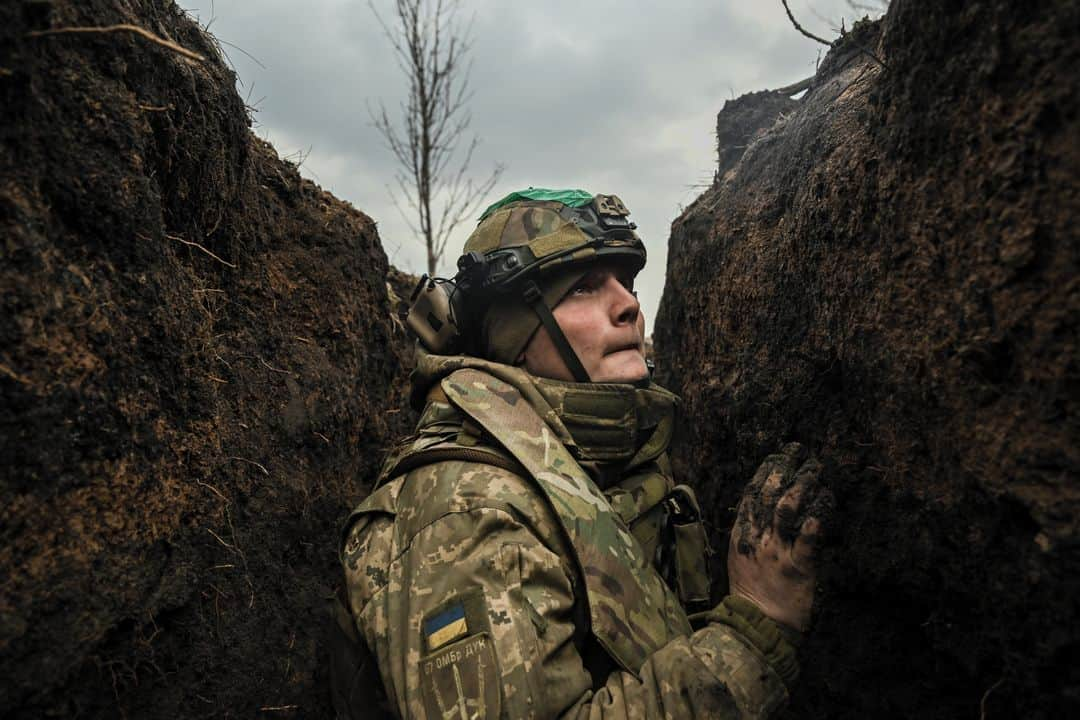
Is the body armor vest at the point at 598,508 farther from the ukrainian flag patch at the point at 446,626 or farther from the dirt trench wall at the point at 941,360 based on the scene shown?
the dirt trench wall at the point at 941,360

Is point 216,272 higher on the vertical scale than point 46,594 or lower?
higher

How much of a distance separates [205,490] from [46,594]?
69cm

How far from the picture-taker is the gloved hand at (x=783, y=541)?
2.06m

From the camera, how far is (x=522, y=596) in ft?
6.32

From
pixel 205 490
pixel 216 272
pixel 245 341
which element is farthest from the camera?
pixel 245 341

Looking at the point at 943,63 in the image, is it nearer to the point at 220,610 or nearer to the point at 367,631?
the point at 367,631

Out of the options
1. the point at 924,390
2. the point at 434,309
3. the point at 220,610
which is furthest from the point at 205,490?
the point at 924,390

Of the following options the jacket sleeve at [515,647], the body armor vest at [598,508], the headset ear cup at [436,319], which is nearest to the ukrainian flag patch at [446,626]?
the jacket sleeve at [515,647]

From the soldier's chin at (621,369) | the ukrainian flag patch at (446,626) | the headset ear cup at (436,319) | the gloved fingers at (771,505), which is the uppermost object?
the headset ear cup at (436,319)

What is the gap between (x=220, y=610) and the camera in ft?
7.70

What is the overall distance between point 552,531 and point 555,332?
871mm

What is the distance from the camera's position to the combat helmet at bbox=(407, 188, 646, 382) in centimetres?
272

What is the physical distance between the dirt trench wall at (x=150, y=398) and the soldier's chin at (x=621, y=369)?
1.47m

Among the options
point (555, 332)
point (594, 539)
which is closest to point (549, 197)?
point (555, 332)
